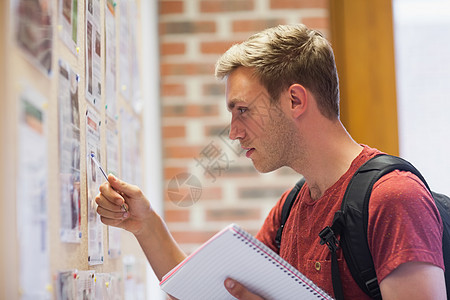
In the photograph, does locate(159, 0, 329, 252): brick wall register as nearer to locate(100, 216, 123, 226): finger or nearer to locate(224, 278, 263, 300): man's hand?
locate(100, 216, 123, 226): finger

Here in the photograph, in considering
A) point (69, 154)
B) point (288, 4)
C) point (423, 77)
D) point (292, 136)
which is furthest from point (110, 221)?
point (423, 77)

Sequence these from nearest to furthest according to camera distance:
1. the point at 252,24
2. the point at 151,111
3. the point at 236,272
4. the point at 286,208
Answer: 1. the point at 236,272
2. the point at 286,208
3. the point at 151,111
4. the point at 252,24

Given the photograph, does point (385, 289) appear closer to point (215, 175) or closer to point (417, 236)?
point (417, 236)

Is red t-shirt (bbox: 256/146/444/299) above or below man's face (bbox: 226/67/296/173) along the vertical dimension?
below

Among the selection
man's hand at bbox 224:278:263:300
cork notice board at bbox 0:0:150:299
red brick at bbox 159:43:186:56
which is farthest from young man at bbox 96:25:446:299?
red brick at bbox 159:43:186:56

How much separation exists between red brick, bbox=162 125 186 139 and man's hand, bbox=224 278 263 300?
97 cm

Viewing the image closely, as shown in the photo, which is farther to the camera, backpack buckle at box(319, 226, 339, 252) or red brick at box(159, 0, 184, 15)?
red brick at box(159, 0, 184, 15)

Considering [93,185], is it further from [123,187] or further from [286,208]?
[286,208]

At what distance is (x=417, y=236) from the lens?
1.08m

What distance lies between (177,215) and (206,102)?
38 centimetres

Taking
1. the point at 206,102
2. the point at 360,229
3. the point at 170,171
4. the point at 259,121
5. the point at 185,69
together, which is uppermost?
the point at 185,69

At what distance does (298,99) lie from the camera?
→ 1.33 meters

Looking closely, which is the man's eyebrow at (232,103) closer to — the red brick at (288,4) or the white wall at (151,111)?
the white wall at (151,111)

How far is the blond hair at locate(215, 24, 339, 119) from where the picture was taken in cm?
133
